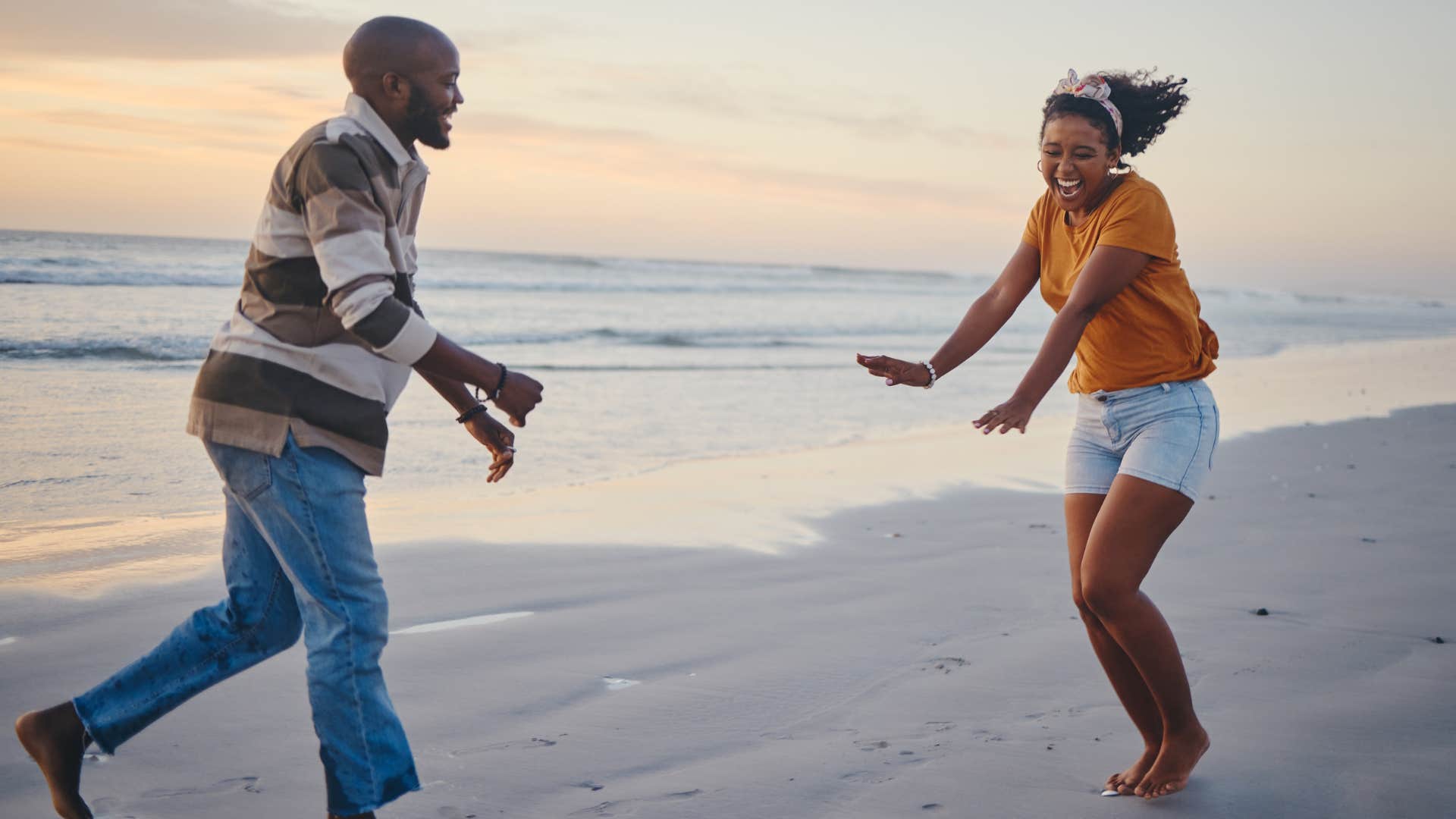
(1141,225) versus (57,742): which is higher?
(1141,225)

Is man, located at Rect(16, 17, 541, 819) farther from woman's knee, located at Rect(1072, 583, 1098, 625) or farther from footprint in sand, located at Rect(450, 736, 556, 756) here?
woman's knee, located at Rect(1072, 583, 1098, 625)

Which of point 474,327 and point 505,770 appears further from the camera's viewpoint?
point 474,327

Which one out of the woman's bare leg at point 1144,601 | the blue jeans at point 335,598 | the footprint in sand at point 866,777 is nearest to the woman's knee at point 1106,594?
the woman's bare leg at point 1144,601

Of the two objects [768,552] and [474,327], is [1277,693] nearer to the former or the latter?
[768,552]

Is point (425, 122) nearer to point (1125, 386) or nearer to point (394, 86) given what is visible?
point (394, 86)

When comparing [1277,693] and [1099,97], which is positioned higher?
[1099,97]

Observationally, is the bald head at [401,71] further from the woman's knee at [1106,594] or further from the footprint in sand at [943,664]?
the footprint in sand at [943,664]

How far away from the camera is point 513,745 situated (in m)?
3.28

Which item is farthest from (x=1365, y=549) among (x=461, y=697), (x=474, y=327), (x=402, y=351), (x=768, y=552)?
(x=474, y=327)

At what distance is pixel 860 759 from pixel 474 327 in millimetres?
16990

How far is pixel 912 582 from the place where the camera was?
5223 millimetres

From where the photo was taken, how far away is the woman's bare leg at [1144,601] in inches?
117

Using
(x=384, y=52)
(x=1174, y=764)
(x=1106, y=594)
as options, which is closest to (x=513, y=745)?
(x=1106, y=594)

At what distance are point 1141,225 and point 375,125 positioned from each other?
74.6 inches
